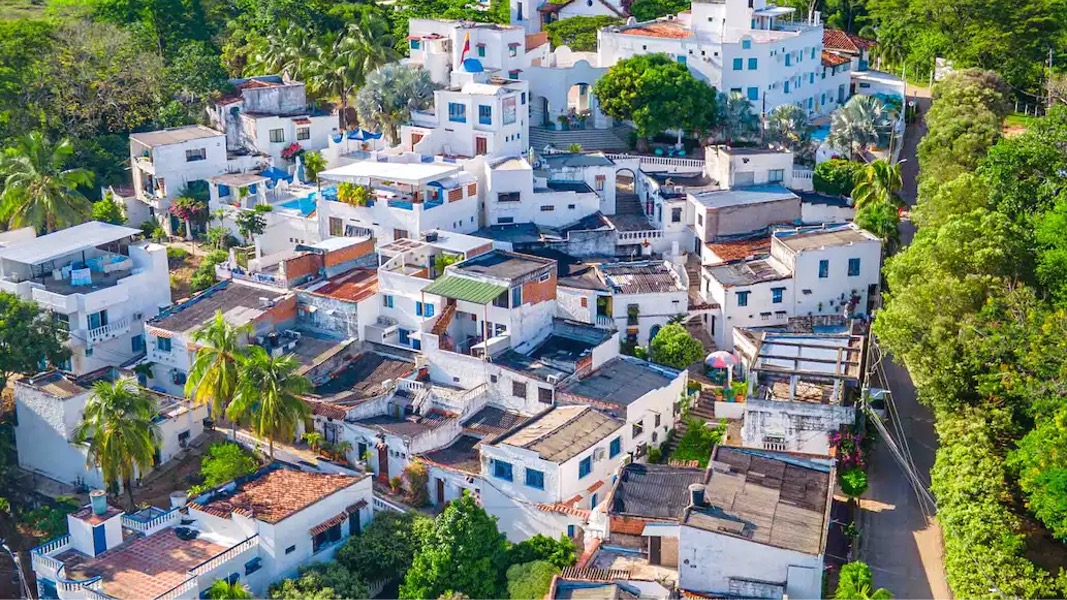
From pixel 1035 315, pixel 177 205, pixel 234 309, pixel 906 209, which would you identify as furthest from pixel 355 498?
pixel 906 209

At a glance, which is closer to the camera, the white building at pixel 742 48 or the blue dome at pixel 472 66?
the blue dome at pixel 472 66

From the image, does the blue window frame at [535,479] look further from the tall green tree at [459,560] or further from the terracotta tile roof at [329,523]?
the terracotta tile roof at [329,523]

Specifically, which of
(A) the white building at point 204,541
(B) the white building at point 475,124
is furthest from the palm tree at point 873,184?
(A) the white building at point 204,541

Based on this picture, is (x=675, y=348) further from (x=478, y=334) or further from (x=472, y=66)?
(x=472, y=66)

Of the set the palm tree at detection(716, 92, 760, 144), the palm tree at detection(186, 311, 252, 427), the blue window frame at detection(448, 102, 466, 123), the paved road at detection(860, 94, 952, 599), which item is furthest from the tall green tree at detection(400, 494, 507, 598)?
the palm tree at detection(716, 92, 760, 144)

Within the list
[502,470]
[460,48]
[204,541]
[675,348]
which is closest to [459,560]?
[502,470]

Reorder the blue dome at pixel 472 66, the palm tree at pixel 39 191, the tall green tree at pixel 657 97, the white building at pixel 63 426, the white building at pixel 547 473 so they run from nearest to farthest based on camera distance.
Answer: the white building at pixel 547 473 < the white building at pixel 63 426 < the palm tree at pixel 39 191 < the tall green tree at pixel 657 97 < the blue dome at pixel 472 66

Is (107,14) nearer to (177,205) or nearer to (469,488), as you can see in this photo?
(177,205)

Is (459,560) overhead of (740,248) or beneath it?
beneath
